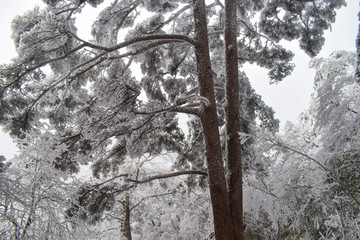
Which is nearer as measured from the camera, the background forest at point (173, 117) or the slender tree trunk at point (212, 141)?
the background forest at point (173, 117)

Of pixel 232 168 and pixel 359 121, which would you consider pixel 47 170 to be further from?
pixel 359 121

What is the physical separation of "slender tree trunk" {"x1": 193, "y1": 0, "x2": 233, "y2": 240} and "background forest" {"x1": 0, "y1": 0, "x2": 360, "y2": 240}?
0.02 m

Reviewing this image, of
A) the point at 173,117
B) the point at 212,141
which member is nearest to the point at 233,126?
the point at 212,141

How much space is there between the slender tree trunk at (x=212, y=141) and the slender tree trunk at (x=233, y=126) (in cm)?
25

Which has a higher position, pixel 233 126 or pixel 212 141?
pixel 233 126

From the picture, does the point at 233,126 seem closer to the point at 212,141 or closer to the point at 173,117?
the point at 212,141

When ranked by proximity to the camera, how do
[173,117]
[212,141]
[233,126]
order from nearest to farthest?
[212,141]
[233,126]
[173,117]

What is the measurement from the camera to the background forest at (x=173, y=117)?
10.5ft

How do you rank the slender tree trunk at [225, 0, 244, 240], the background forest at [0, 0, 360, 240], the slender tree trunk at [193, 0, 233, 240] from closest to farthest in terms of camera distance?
1. the background forest at [0, 0, 360, 240]
2. the slender tree trunk at [193, 0, 233, 240]
3. the slender tree trunk at [225, 0, 244, 240]

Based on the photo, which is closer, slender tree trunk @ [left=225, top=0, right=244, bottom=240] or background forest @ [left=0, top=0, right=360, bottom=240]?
background forest @ [left=0, top=0, right=360, bottom=240]

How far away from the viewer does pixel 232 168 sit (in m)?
4.31

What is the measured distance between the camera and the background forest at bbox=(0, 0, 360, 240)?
10.5 feet

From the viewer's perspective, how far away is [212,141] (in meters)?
4.16

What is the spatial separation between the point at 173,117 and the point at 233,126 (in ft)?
4.86
